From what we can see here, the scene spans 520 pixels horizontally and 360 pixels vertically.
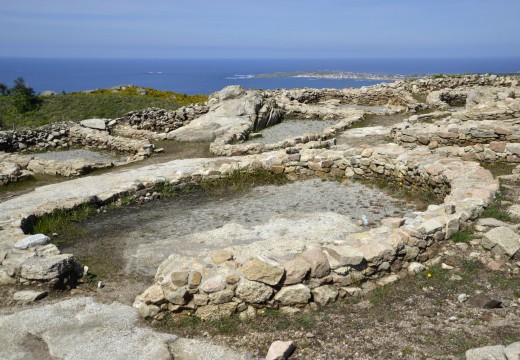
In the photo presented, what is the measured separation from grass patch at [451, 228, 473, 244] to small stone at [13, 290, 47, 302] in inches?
266

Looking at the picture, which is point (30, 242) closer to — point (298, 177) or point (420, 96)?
point (298, 177)

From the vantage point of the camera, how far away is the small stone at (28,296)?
21.2ft

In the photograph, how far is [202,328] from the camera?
18.5 feet

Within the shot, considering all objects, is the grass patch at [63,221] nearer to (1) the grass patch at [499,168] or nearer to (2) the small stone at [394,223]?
(2) the small stone at [394,223]

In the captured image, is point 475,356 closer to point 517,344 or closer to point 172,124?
point 517,344

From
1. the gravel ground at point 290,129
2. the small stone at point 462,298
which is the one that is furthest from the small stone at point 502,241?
the gravel ground at point 290,129

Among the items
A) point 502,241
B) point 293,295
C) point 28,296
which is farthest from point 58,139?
point 502,241

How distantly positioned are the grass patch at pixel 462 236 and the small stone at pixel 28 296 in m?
6.77

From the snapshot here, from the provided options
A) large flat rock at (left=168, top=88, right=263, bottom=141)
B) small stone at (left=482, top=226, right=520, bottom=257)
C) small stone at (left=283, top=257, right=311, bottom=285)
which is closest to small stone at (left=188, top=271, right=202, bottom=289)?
small stone at (left=283, top=257, right=311, bottom=285)

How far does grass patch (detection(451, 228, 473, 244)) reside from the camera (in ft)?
23.0

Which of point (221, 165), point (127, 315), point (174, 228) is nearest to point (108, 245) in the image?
point (174, 228)

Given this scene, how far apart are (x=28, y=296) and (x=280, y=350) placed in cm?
416

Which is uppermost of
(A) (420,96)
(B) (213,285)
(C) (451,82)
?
(C) (451,82)

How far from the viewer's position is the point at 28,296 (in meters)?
6.49
